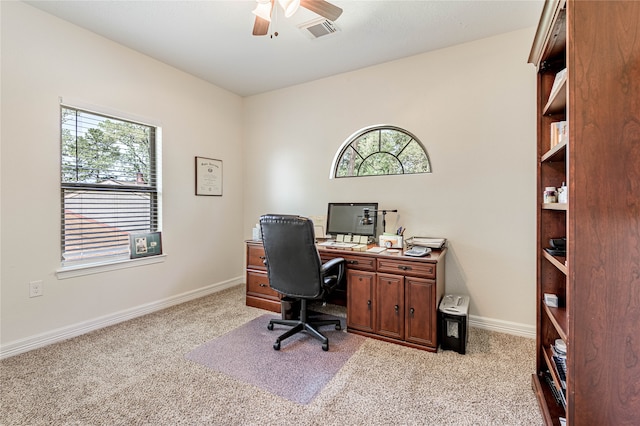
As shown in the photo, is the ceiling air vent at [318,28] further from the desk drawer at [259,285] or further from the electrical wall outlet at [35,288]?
the electrical wall outlet at [35,288]

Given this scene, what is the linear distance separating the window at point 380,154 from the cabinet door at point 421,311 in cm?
123

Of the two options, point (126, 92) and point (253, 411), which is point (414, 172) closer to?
point (253, 411)

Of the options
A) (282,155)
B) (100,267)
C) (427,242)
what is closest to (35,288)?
(100,267)

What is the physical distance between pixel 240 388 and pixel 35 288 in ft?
6.28

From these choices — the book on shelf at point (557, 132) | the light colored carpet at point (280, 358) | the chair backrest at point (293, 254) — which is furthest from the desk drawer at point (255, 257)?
the book on shelf at point (557, 132)

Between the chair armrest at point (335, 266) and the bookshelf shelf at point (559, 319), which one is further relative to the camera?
the chair armrest at point (335, 266)

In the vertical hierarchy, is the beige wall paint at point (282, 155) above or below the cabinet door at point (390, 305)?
above

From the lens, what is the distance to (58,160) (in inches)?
98.8

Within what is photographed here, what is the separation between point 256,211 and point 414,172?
2218 millimetres

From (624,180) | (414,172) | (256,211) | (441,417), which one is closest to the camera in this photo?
(624,180)

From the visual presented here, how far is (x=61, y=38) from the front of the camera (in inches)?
98.3

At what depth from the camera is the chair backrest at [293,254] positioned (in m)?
2.27

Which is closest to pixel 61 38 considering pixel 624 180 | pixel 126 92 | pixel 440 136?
pixel 126 92

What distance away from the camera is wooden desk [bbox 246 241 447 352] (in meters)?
2.32
